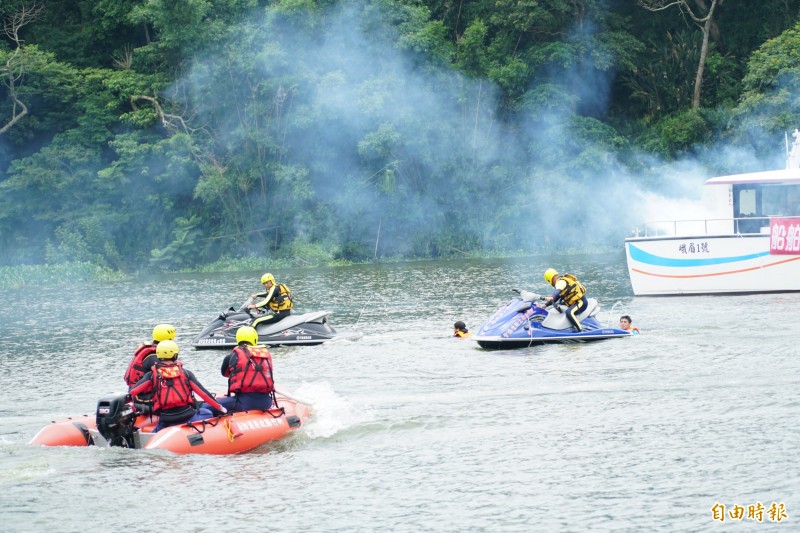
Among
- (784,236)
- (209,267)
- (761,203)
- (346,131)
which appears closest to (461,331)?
(784,236)

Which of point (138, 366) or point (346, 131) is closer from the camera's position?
point (138, 366)

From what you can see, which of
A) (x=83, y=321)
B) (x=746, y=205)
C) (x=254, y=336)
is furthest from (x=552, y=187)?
(x=254, y=336)

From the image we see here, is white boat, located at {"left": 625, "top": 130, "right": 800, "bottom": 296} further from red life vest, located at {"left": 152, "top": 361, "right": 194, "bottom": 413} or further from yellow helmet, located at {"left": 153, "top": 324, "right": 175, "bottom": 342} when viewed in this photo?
red life vest, located at {"left": 152, "top": 361, "right": 194, "bottom": 413}

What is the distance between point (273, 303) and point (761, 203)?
614 inches

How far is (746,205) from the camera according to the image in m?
33.1

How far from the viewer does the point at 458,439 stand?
16344 mm

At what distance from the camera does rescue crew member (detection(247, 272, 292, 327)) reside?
2511 cm

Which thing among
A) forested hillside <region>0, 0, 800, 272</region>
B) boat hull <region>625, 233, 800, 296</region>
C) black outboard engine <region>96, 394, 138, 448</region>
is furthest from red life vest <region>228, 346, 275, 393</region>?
forested hillside <region>0, 0, 800, 272</region>

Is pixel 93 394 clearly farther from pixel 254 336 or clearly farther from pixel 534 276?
pixel 534 276

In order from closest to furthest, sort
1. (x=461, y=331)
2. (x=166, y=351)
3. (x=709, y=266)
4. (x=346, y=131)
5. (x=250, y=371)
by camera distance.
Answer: (x=166, y=351) → (x=250, y=371) → (x=461, y=331) → (x=709, y=266) → (x=346, y=131)

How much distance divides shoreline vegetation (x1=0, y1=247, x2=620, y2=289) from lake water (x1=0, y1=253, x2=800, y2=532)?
70.0ft

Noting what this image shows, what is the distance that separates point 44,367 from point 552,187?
1344 inches

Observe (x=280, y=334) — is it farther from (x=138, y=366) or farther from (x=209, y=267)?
(x=209, y=267)

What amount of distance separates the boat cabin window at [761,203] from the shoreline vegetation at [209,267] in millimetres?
18897
